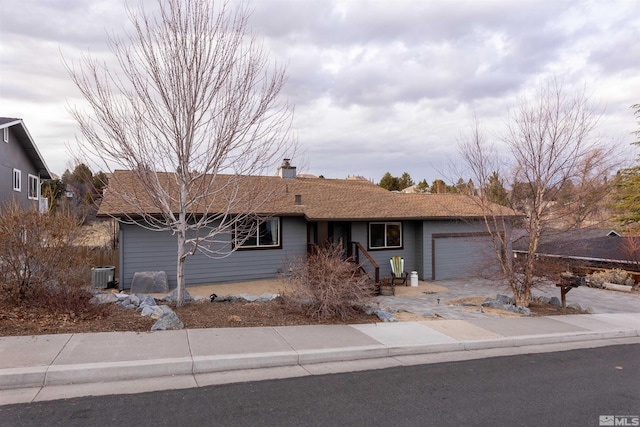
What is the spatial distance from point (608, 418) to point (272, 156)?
21.0 ft

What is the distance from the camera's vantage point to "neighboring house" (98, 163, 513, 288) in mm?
12648

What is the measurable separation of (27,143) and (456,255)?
2595cm

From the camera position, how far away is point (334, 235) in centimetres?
1612

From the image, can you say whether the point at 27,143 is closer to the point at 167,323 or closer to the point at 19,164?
the point at 19,164

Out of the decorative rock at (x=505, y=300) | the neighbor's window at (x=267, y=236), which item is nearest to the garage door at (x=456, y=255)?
the decorative rock at (x=505, y=300)

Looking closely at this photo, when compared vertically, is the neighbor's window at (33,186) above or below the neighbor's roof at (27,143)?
below

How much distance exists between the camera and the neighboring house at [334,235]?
12648 millimetres

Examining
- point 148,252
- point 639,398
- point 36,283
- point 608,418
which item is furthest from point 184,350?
point 148,252

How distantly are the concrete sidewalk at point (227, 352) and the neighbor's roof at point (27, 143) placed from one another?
2244 cm

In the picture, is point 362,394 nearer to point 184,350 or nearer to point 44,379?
point 184,350

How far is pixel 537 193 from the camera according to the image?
1034 centimetres

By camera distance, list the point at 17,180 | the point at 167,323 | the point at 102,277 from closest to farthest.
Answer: the point at 167,323 < the point at 102,277 < the point at 17,180

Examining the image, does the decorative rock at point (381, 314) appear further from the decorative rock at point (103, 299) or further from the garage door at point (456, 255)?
the garage door at point (456, 255)

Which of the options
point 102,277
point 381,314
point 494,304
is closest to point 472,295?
point 494,304
